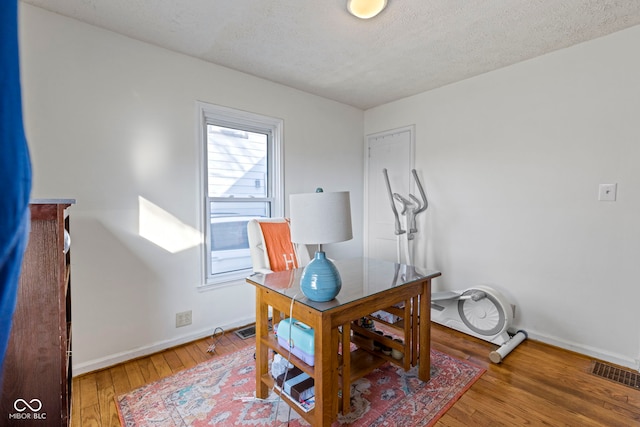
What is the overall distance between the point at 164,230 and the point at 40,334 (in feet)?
4.46

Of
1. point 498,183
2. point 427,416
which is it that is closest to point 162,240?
point 427,416

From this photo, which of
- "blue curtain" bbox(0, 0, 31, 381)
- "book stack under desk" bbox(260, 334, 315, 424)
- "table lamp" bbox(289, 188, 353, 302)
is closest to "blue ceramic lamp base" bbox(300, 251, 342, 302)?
"table lamp" bbox(289, 188, 353, 302)

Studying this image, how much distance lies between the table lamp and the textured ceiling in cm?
133

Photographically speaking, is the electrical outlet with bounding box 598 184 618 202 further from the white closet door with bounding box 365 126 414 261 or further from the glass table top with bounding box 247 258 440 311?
the white closet door with bounding box 365 126 414 261

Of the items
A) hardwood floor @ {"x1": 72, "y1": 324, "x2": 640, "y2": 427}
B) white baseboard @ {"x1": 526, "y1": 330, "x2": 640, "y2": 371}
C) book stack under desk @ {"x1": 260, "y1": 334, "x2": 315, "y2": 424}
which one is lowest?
hardwood floor @ {"x1": 72, "y1": 324, "x2": 640, "y2": 427}

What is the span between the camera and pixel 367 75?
2.94 metres

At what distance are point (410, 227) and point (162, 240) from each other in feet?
7.92

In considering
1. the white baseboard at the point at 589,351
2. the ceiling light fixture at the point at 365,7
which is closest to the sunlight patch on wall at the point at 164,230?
the ceiling light fixture at the point at 365,7

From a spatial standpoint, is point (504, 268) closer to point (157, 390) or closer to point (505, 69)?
point (505, 69)

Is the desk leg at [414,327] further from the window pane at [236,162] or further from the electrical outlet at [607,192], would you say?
the window pane at [236,162]

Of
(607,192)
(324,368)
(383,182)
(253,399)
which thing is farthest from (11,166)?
(383,182)

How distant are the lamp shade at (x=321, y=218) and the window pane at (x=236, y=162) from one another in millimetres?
1654

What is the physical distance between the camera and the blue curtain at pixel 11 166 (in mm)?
319

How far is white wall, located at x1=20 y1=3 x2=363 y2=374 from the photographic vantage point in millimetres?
1968
